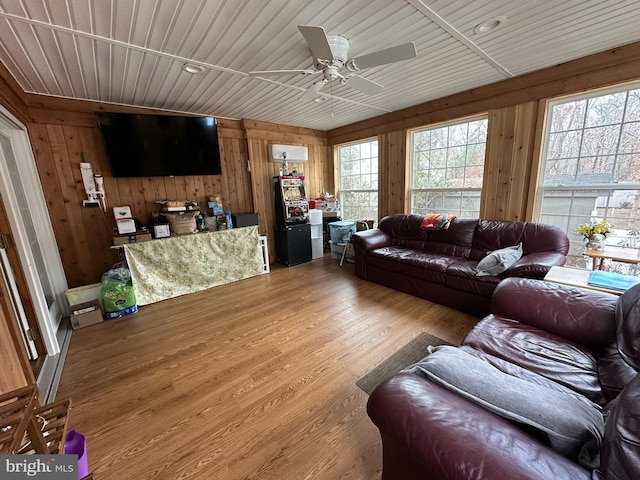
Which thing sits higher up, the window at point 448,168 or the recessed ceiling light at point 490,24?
the recessed ceiling light at point 490,24

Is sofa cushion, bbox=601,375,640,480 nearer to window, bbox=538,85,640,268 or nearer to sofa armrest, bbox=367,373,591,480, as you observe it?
sofa armrest, bbox=367,373,591,480

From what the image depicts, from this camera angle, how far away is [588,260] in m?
2.77

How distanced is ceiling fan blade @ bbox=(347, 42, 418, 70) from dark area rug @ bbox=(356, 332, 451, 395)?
223 cm

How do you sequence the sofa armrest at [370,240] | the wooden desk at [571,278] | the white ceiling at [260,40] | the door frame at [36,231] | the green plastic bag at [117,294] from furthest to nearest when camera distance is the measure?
the sofa armrest at [370,240]
the green plastic bag at [117,294]
the door frame at [36,231]
the wooden desk at [571,278]
the white ceiling at [260,40]

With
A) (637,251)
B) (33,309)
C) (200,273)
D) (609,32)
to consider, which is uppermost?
(609,32)

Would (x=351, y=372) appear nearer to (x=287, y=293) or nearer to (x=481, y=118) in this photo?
(x=287, y=293)

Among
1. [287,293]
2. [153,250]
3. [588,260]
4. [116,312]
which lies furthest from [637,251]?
[116,312]

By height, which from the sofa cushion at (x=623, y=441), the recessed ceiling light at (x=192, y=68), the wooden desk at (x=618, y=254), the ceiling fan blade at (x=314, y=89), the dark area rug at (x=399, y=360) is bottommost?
the dark area rug at (x=399, y=360)

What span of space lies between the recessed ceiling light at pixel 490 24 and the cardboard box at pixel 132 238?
12.9 feet

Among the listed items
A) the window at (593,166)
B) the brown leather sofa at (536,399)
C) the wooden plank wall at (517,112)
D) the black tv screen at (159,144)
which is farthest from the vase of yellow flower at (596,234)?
the black tv screen at (159,144)

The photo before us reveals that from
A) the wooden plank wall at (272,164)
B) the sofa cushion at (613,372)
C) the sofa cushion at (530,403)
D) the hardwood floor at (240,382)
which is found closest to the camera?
the sofa cushion at (530,403)

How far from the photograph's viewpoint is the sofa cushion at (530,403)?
29.6 inches

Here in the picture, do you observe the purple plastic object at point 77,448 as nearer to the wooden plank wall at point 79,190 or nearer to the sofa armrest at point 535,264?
the wooden plank wall at point 79,190

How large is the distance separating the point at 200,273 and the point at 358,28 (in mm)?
3346
